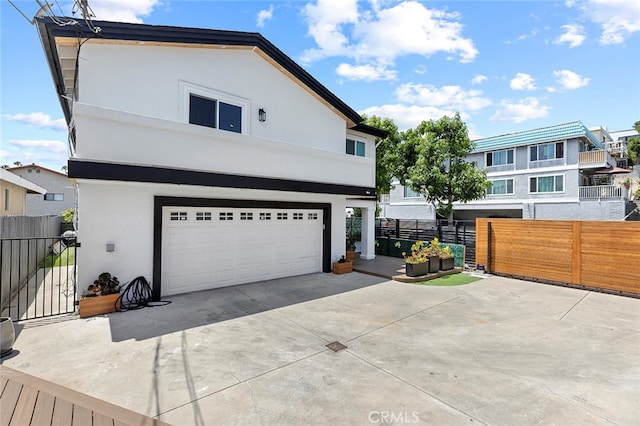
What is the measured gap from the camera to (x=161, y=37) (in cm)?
754

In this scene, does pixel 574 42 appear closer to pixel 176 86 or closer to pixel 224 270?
pixel 176 86

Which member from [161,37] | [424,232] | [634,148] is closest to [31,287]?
[161,37]

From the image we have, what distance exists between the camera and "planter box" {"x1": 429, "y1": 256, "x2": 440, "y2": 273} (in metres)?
11.2

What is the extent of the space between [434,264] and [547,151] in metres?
19.7

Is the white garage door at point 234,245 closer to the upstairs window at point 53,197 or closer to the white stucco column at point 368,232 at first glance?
the white stucco column at point 368,232

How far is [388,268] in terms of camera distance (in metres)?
12.4

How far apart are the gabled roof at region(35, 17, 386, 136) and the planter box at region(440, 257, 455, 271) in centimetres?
764

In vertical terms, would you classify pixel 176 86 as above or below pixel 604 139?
below

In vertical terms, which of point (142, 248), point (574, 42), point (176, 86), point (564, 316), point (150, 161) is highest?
point (574, 42)

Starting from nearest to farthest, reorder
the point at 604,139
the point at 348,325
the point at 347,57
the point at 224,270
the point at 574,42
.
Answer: the point at 348,325 < the point at 224,270 < the point at 574,42 < the point at 347,57 < the point at 604,139

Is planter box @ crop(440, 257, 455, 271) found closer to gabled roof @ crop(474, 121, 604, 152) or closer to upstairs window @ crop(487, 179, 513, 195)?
upstairs window @ crop(487, 179, 513, 195)

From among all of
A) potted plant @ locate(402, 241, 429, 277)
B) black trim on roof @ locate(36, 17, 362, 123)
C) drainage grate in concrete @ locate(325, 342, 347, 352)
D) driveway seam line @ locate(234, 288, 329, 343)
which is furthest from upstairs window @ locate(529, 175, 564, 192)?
drainage grate in concrete @ locate(325, 342, 347, 352)

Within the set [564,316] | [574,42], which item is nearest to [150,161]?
[564,316]

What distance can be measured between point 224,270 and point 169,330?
3.21 metres
